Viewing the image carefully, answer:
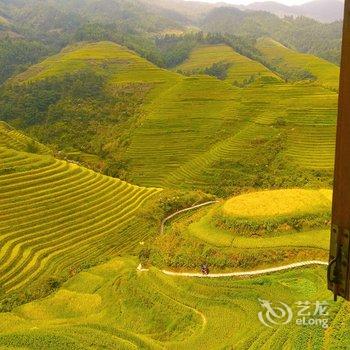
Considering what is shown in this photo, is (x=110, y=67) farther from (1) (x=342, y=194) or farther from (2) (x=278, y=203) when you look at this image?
(1) (x=342, y=194)

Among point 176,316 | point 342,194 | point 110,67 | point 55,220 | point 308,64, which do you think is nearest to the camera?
point 342,194

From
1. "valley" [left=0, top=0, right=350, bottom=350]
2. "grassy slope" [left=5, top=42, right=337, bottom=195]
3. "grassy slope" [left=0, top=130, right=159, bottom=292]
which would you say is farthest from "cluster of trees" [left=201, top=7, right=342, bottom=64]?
"grassy slope" [left=0, top=130, right=159, bottom=292]

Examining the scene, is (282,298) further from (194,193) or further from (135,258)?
(194,193)

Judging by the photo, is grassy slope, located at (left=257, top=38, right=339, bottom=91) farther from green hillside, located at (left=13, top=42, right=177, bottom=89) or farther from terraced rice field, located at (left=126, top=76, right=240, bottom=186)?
green hillside, located at (left=13, top=42, right=177, bottom=89)

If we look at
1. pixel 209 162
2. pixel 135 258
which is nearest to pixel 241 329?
pixel 135 258

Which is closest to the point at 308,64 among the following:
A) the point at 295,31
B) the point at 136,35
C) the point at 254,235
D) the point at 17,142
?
the point at 17,142

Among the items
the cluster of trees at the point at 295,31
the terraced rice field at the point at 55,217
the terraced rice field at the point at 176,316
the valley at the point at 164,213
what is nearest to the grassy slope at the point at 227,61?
the valley at the point at 164,213
